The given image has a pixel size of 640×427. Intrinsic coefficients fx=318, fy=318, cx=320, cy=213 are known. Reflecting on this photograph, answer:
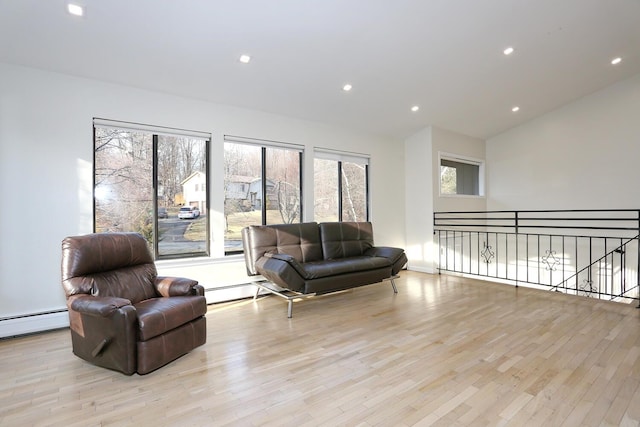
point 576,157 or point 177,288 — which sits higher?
point 576,157

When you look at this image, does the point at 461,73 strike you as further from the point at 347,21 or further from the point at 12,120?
the point at 12,120

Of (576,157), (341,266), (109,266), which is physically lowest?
(341,266)

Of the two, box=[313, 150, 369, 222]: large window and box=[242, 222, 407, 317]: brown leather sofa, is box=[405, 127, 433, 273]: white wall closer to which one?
box=[313, 150, 369, 222]: large window

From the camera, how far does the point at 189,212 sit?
4.03 m

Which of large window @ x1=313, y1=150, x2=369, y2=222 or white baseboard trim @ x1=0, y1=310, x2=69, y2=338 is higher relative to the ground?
large window @ x1=313, y1=150, x2=369, y2=222

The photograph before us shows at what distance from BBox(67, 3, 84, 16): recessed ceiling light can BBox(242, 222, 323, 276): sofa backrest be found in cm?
255

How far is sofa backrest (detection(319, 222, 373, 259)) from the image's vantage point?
456cm

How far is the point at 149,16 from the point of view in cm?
261

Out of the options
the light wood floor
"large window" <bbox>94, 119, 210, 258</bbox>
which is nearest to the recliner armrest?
the light wood floor

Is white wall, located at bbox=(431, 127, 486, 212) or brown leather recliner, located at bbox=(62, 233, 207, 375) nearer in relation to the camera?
brown leather recliner, located at bbox=(62, 233, 207, 375)

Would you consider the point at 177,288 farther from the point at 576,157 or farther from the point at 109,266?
the point at 576,157

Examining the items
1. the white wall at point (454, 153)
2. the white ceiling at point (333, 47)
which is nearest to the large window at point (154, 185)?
the white ceiling at point (333, 47)

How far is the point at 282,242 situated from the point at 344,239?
3.30ft

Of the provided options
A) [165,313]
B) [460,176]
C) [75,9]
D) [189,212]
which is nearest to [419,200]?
[460,176]
